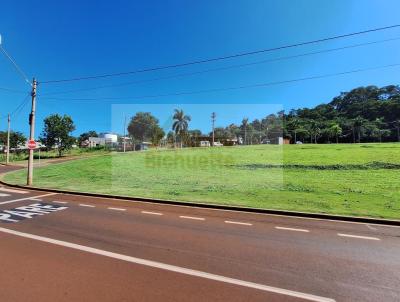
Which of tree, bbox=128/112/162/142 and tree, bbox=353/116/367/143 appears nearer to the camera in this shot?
tree, bbox=128/112/162/142

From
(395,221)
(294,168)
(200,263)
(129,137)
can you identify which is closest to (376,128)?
(129,137)

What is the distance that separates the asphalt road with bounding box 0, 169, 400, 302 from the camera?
418 centimetres

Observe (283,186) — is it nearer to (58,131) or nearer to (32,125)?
(32,125)

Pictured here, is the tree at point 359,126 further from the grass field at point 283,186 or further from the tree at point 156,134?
the grass field at point 283,186

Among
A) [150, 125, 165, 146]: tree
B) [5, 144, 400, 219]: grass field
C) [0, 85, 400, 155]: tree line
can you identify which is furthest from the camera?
[150, 125, 165, 146]: tree

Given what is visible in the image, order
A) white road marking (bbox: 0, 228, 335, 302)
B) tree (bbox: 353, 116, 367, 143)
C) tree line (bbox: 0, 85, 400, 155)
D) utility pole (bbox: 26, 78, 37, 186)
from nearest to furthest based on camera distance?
white road marking (bbox: 0, 228, 335, 302) → utility pole (bbox: 26, 78, 37, 186) → tree line (bbox: 0, 85, 400, 155) → tree (bbox: 353, 116, 367, 143)

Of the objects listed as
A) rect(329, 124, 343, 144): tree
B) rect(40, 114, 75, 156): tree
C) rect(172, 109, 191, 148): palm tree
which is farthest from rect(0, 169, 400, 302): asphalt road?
rect(329, 124, 343, 144): tree

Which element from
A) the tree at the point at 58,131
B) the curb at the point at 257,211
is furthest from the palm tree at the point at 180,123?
the curb at the point at 257,211

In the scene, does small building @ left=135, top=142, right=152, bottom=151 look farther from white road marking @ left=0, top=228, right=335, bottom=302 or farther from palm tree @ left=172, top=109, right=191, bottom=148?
white road marking @ left=0, top=228, right=335, bottom=302

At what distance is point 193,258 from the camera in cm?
550

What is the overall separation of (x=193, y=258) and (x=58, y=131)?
50.7 meters

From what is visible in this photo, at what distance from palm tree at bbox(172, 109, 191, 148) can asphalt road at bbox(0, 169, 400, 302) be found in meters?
55.3

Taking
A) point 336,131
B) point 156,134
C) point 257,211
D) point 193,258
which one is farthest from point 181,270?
point 336,131

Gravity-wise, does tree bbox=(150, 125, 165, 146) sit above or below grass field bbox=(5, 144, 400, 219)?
above
